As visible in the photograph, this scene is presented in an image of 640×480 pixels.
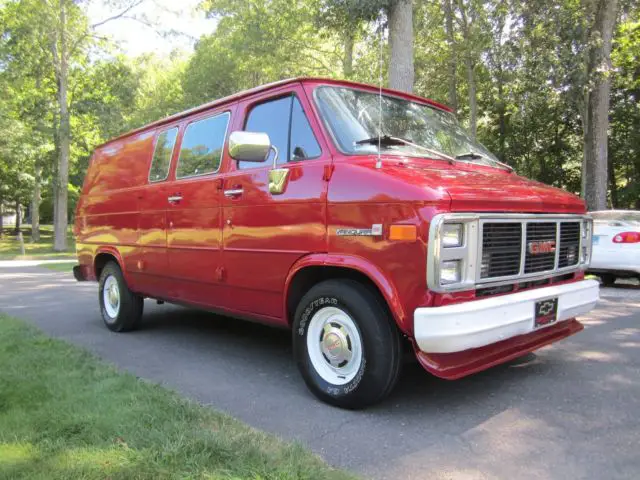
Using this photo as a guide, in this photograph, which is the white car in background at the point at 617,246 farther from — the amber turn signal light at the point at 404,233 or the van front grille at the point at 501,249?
the amber turn signal light at the point at 404,233

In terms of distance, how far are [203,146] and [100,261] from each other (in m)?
2.79

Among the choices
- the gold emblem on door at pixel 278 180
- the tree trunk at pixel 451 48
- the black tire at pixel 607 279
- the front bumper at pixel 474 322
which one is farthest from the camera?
the tree trunk at pixel 451 48

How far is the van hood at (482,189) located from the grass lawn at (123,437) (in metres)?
1.72

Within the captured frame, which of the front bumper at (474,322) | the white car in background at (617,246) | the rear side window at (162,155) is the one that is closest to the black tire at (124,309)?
the rear side window at (162,155)

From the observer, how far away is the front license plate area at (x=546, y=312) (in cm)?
354

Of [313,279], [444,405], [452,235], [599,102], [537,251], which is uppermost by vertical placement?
[599,102]

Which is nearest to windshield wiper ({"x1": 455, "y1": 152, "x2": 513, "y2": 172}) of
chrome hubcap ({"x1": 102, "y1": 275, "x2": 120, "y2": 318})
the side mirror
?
the side mirror

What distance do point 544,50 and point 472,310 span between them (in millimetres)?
13355

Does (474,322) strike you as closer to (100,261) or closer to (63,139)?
(100,261)

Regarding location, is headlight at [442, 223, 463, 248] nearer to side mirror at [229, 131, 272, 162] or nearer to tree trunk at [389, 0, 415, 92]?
side mirror at [229, 131, 272, 162]

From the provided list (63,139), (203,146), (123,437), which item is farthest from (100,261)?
(63,139)

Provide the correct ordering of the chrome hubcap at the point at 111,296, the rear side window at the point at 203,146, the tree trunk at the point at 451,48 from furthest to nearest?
the tree trunk at the point at 451,48
the chrome hubcap at the point at 111,296
the rear side window at the point at 203,146

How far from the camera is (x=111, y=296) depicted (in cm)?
644

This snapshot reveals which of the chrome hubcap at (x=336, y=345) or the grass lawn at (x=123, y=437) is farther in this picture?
the chrome hubcap at (x=336, y=345)
